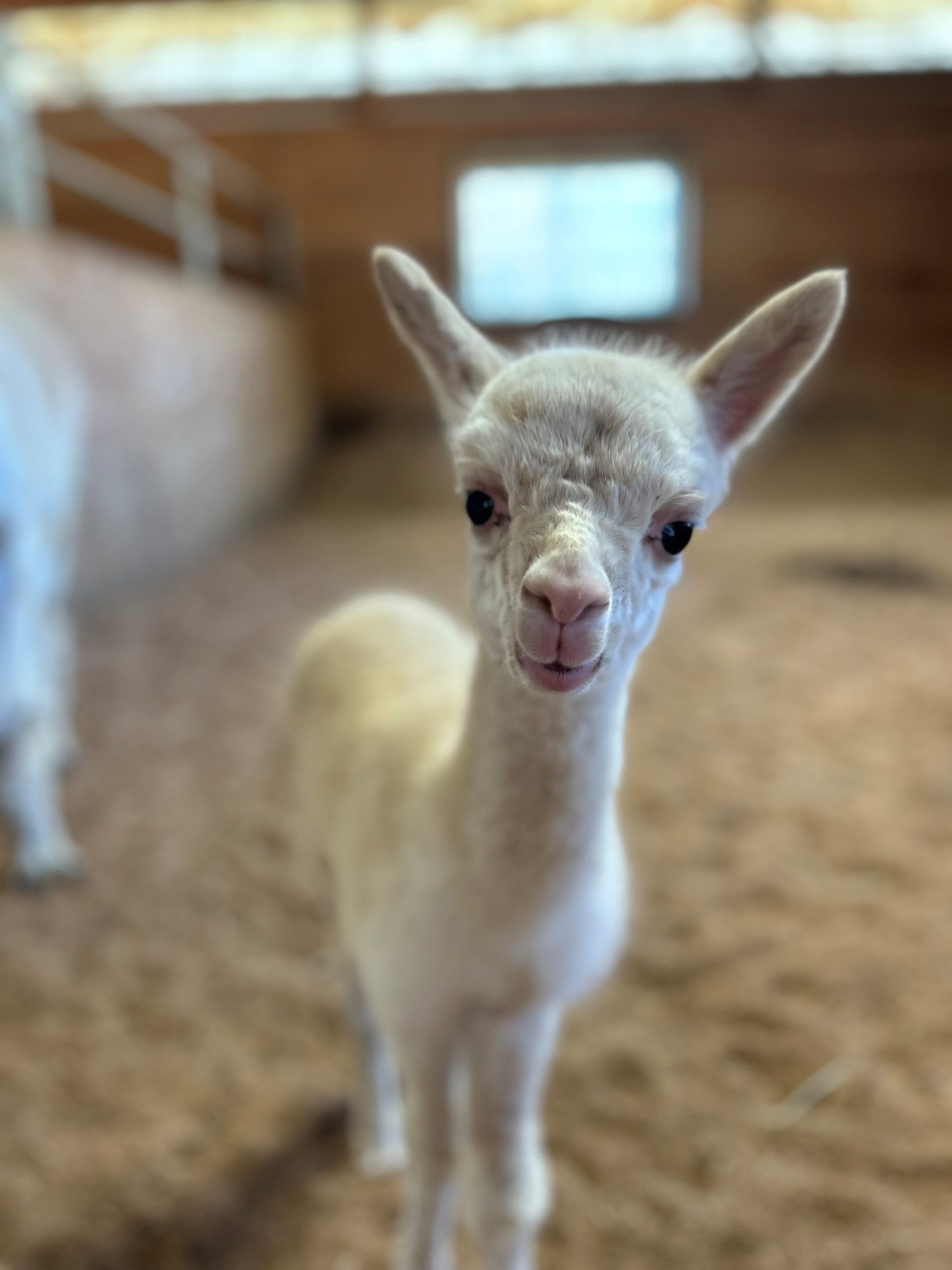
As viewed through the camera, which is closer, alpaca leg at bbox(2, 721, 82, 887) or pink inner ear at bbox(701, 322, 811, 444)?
pink inner ear at bbox(701, 322, 811, 444)

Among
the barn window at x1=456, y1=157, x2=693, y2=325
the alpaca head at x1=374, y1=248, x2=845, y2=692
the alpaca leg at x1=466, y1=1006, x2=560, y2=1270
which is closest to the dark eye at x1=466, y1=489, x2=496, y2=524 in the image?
the alpaca head at x1=374, y1=248, x2=845, y2=692

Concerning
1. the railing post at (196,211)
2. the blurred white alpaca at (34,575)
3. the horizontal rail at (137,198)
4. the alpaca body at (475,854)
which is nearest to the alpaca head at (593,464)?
the alpaca body at (475,854)

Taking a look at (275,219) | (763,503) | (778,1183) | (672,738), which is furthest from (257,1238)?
(275,219)

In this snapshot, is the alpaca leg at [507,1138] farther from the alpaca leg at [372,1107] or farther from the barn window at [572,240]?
the barn window at [572,240]

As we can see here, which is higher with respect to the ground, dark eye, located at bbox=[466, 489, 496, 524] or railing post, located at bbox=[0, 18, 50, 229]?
railing post, located at bbox=[0, 18, 50, 229]

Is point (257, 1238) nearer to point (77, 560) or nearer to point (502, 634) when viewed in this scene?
point (502, 634)

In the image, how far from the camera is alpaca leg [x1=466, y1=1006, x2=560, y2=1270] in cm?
99

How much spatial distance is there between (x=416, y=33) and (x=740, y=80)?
252 cm

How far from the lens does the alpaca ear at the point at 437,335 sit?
76 centimetres

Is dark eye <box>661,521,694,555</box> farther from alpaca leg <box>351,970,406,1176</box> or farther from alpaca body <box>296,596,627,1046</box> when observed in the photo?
alpaca leg <box>351,970,406,1176</box>

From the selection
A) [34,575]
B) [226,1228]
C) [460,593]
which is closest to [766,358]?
[226,1228]

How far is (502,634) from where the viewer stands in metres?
0.69

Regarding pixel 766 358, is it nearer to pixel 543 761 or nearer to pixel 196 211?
pixel 543 761

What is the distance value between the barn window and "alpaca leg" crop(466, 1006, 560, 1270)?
20.7ft
